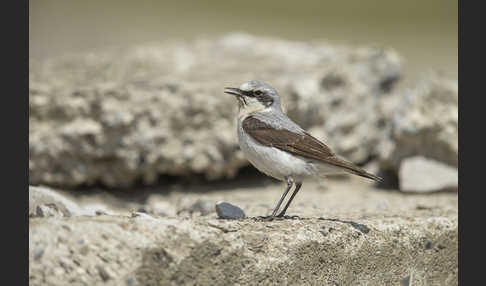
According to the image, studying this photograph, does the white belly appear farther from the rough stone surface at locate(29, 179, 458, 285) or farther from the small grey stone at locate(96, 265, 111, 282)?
the small grey stone at locate(96, 265, 111, 282)

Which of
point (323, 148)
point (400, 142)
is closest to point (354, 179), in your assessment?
point (400, 142)

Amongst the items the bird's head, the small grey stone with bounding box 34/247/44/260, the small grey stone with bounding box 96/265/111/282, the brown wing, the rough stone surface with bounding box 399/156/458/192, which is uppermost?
the bird's head

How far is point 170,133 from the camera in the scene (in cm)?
896

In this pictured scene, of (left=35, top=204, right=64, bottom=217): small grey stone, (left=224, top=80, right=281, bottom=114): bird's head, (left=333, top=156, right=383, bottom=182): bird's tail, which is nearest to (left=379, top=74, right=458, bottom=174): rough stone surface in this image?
Result: (left=224, top=80, right=281, bottom=114): bird's head

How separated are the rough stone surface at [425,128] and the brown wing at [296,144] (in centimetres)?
334

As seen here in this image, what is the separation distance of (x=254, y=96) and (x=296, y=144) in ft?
2.95

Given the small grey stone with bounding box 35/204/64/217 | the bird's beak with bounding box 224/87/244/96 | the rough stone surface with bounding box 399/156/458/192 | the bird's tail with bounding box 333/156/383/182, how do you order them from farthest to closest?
the rough stone surface with bounding box 399/156/458/192 < the bird's beak with bounding box 224/87/244/96 < the bird's tail with bounding box 333/156/383/182 < the small grey stone with bounding box 35/204/64/217

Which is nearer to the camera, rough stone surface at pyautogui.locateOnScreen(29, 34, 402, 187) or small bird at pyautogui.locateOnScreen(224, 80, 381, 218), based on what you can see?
small bird at pyautogui.locateOnScreen(224, 80, 381, 218)

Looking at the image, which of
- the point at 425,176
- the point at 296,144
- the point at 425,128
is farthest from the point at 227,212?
the point at 425,128

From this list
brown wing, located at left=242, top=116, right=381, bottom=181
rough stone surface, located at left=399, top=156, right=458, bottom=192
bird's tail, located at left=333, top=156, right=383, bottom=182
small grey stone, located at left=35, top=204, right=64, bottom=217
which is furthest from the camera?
rough stone surface, located at left=399, top=156, right=458, bottom=192

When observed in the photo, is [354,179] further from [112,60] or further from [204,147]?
[112,60]

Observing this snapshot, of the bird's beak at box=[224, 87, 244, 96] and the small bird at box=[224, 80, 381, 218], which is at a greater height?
the bird's beak at box=[224, 87, 244, 96]

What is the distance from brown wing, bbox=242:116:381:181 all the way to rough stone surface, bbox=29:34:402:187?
2851 mm

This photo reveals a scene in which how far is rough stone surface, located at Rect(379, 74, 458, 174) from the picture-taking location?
8.84 metres
